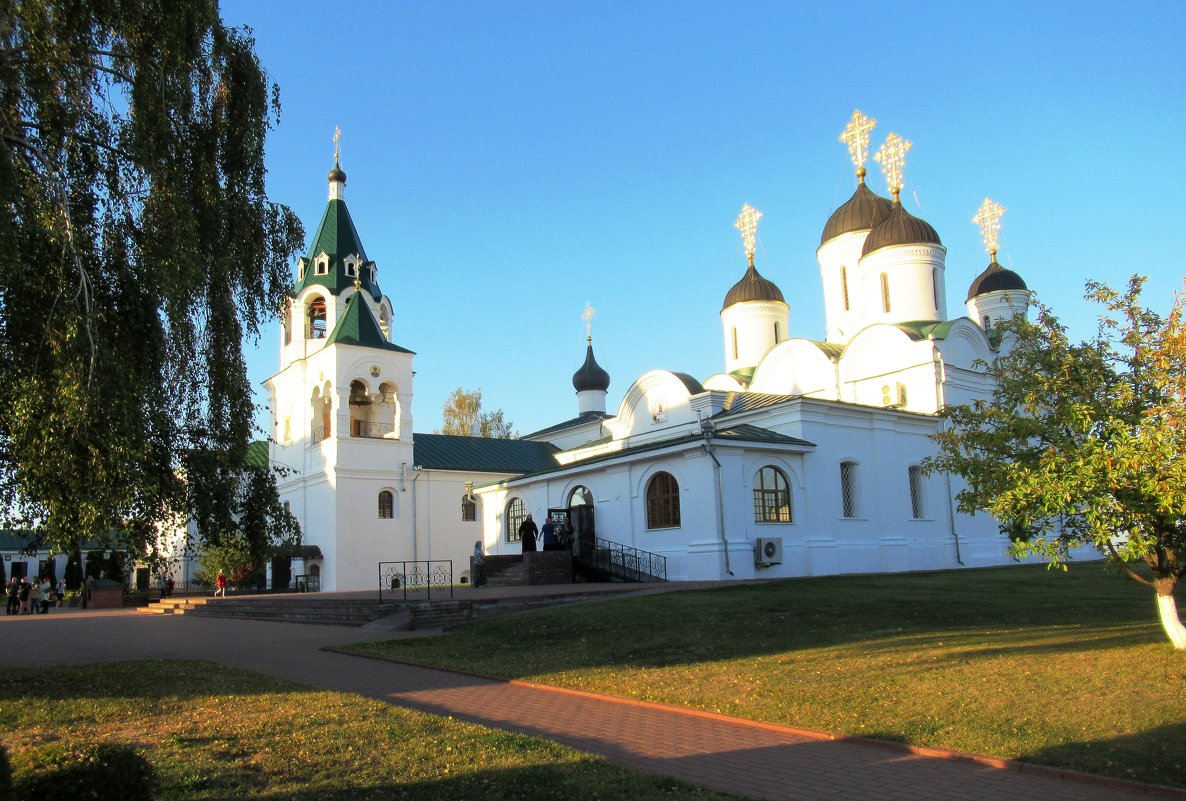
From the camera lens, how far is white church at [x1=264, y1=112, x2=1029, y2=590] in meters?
25.8

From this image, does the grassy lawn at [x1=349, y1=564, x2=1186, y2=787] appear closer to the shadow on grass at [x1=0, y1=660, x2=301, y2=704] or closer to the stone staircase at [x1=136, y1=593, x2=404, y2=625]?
the shadow on grass at [x1=0, y1=660, x2=301, y2=704]

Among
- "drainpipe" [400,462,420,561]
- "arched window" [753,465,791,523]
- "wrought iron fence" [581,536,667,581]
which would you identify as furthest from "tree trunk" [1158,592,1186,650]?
"drainpipe" [400,462,420,561]

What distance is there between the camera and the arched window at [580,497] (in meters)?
28.9

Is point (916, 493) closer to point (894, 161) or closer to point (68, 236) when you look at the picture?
point (894, 161)

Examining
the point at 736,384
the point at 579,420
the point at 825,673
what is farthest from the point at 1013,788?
the point at 579,420

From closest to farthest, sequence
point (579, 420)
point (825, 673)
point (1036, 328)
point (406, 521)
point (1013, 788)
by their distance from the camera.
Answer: point (1013, 788) < point (825, 673) < point (1036, 328) < point (406, 521) < point (579, 420)

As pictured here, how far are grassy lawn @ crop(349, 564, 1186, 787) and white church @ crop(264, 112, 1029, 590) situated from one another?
5306mm

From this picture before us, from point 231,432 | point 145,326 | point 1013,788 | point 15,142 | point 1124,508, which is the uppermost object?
point 15,142

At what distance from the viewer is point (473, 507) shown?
1574 inches

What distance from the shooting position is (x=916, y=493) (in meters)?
29.9

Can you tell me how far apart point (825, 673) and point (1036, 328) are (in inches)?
232

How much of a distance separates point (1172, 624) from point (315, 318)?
1411 inches

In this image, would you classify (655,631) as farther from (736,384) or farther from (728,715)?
(736,384)

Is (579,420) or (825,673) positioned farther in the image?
(579,420)
